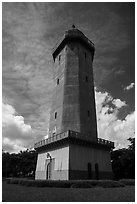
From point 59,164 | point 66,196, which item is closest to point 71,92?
point 59,164

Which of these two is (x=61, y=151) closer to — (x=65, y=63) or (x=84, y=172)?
(x=84, y=172)

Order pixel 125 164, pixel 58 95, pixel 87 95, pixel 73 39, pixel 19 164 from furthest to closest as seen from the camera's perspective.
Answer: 1. pixel 19 164
2. pixel 125 164
3. pixel 73 39
4. pixel 58 95
5. pixel 87 95

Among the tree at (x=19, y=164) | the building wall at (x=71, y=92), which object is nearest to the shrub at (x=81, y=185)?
the building wall at (x=71, y=92)

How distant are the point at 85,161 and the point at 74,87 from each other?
476 inches

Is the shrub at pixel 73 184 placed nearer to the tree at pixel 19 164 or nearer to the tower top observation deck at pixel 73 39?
the tower top observation deck at pixel 73 39

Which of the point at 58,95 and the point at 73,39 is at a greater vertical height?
the point at 73,39

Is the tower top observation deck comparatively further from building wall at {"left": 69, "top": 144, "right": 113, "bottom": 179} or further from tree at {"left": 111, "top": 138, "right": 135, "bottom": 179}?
tree at {"left": 111, "top": 138, "right": 135, "bottom": 179}

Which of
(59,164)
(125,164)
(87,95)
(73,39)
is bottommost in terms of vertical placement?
(125,164)

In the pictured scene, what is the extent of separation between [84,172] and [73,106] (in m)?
10.0

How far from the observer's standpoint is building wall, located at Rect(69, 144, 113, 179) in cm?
2533

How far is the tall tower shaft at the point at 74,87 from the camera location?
1182 inches

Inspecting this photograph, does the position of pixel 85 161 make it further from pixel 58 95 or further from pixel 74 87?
pixel 58 95

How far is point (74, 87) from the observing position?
32219 millimetres

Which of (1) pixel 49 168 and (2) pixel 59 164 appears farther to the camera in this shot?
(1) pixel 49 168
